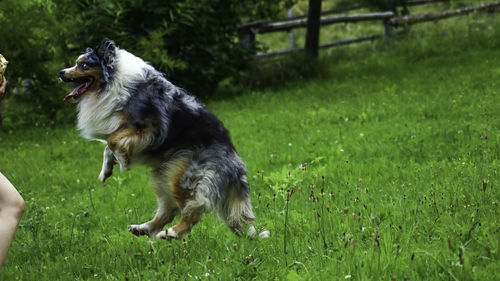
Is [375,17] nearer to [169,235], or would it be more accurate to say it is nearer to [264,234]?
[264,234]

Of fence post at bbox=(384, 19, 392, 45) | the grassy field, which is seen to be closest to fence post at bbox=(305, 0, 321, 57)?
the grassy field

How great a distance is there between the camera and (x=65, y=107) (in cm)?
1183

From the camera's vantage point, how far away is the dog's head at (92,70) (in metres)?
4.05

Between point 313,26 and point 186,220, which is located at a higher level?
point 186,220

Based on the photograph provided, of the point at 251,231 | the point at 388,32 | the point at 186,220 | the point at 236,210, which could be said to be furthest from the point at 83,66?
the point at 388,32

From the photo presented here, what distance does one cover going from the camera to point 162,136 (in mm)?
3961

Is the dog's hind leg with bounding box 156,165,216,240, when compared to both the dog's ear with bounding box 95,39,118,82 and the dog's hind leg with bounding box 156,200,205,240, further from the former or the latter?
the dog's ear with bounding box 95,39,118,82

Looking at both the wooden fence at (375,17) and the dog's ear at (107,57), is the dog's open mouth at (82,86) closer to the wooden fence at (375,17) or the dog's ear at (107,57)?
the dog's ear at (107,57)

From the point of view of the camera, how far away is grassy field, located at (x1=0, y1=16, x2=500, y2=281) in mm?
3324

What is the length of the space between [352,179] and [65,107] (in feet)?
27.3

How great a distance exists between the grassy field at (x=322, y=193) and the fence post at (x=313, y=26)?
2.78 meters

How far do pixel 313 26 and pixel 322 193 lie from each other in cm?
1172

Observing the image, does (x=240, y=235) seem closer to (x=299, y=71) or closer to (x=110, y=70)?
(x=110, y=70)

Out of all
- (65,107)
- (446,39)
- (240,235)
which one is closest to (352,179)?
(240,235)
